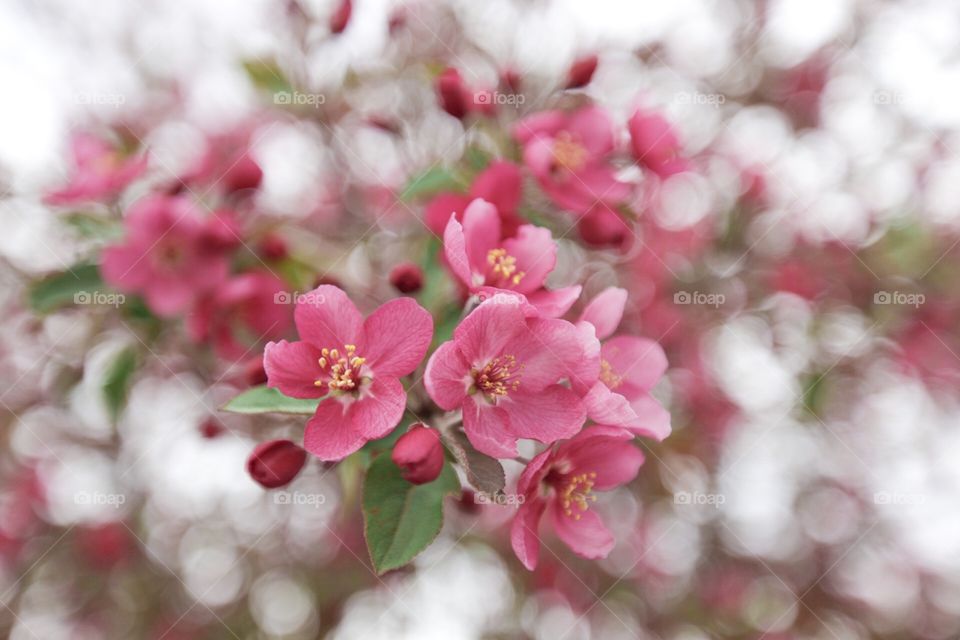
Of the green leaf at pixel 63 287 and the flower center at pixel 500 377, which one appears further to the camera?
the green leaf at pixel 63 287

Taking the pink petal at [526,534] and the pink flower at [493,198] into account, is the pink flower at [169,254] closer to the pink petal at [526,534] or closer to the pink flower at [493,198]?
the pink flower at [493,198]

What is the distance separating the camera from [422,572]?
2139 mm

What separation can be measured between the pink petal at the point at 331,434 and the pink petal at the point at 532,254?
1.12 ft

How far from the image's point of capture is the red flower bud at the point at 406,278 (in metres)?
1.23

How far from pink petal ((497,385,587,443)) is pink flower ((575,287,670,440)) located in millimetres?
24

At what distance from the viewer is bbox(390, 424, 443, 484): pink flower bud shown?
3.09ft

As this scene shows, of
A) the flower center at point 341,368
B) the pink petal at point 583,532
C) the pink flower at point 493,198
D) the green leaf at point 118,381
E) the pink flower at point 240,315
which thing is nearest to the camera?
the flower center at point 341,368

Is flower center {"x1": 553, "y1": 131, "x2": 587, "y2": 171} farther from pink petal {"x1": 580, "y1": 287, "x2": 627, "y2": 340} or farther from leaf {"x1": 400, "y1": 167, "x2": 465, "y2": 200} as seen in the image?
Answer: pink petal {"x1": 580, "y1": 287, "x2": 627, "y2": 340}

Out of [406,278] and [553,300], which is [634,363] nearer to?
[553,300]

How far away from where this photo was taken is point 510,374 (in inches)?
41.1

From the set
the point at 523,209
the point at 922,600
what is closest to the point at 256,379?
the point at 523,209

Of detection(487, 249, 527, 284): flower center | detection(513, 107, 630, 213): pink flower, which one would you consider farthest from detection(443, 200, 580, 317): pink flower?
detection(513, 107, 630, 213): pink flower

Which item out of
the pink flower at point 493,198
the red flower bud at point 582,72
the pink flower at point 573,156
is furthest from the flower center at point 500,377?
the red flower bud at point 582,72

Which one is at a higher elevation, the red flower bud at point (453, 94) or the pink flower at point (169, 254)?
the red flower bud at point (453, 94)
